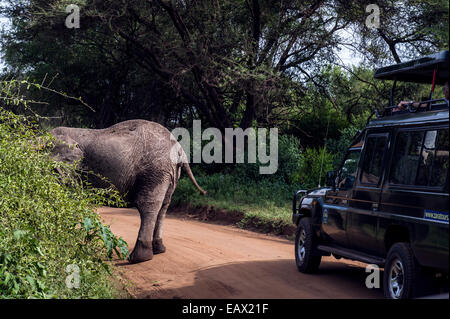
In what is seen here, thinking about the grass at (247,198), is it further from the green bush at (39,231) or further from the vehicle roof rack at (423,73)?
the green bush at (39,231)

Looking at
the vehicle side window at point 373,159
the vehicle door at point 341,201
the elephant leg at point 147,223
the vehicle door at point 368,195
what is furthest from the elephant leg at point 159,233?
the vehicle side window at point 373,159

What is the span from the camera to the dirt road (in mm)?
7801

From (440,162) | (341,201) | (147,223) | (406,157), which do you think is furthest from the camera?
(147,223)

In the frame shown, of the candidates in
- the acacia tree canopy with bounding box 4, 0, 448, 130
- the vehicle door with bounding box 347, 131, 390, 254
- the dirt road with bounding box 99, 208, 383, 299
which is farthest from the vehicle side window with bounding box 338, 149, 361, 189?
the acacia tree canopy with bounding box 4, 0, 448, 130

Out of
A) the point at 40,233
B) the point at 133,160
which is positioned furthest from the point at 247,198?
the point at 40,233

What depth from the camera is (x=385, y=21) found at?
19.4 metres

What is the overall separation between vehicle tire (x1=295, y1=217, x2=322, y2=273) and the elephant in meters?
2.97

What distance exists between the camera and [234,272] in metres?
8.98

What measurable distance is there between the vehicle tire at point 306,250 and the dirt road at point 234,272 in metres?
0.14

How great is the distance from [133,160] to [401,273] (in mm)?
6104

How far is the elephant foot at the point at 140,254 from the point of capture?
10344mm

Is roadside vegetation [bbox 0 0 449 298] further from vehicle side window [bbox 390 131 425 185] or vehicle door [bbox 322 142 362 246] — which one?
vehicle side window [bbox 390 131 425 185]

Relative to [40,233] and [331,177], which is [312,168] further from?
[40,233]
